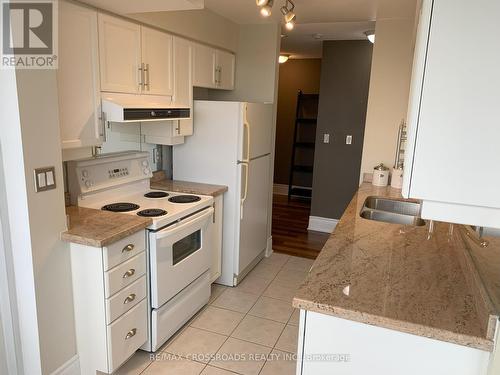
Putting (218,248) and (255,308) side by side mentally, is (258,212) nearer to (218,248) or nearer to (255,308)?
(218,248)

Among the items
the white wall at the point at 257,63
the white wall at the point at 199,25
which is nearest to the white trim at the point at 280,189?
the white wall at the point at 257,63

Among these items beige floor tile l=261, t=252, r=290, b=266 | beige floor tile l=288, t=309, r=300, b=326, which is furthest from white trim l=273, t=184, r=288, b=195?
beige floor tile l=288, t=309, r=300, b=326

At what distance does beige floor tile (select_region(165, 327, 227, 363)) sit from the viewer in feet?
8.07

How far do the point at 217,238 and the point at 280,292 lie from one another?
0.75 metres

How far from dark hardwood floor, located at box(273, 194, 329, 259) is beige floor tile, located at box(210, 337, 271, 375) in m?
1.83

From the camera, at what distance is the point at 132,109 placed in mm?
2242

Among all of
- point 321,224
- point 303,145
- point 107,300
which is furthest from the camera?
point 303,145

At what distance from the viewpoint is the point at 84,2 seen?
2.08m

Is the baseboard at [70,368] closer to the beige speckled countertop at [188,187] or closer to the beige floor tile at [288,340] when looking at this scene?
the beige floor tile at [288,340]

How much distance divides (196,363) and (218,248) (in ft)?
3.56

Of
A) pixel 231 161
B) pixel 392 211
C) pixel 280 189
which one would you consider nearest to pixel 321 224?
pixel 280 189

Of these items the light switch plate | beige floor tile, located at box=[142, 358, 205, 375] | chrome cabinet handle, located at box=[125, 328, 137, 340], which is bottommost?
beige floor tile, located at box=[142, 358, 205, 375]

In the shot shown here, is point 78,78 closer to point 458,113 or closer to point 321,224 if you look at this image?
point 458,113

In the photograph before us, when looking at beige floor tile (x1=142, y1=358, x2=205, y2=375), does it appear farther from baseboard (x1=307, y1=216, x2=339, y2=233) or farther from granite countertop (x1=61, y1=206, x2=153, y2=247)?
baseboard (x1=307, y1=216, x2=339, y2=233)
